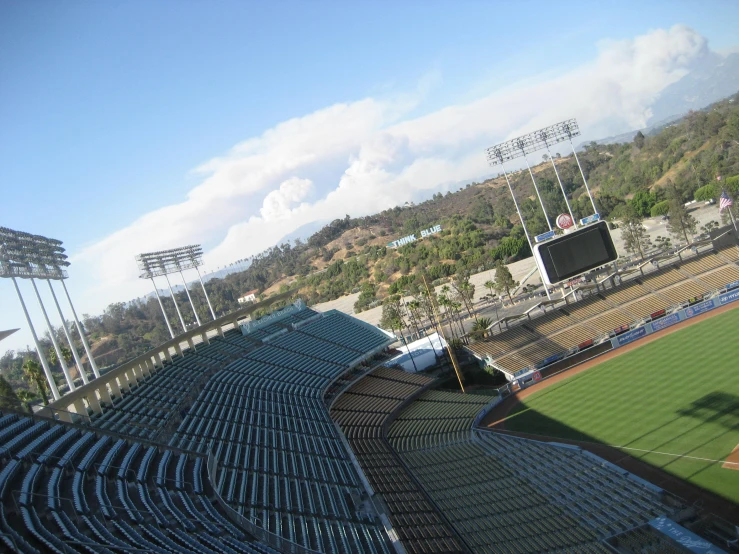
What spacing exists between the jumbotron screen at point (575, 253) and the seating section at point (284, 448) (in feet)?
41.2

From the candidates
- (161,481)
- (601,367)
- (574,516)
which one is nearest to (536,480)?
(574,516)

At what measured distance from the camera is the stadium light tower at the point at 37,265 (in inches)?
966

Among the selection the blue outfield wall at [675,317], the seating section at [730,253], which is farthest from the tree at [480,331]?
the seating section at [730,253]

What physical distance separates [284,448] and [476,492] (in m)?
6.80

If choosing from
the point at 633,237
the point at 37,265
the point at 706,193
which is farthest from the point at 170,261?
the point at 706,193

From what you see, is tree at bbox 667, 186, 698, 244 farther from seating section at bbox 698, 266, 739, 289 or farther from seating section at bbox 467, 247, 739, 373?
seating section at bbox 698, 266, 739, 289

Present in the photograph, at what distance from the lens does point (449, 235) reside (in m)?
108

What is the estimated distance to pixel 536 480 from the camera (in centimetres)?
2033

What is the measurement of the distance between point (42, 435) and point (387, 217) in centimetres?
14146

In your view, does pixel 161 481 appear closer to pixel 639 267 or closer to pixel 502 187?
pixel 639 267

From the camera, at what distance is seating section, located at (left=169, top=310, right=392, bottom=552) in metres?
14.9

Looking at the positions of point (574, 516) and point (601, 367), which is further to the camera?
→ point (601, 367)

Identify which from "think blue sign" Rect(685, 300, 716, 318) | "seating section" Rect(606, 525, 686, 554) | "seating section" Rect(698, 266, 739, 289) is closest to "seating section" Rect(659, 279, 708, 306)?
"seating section" Rect(698, 266, 739, 289)

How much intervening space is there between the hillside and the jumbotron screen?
3818 cm
